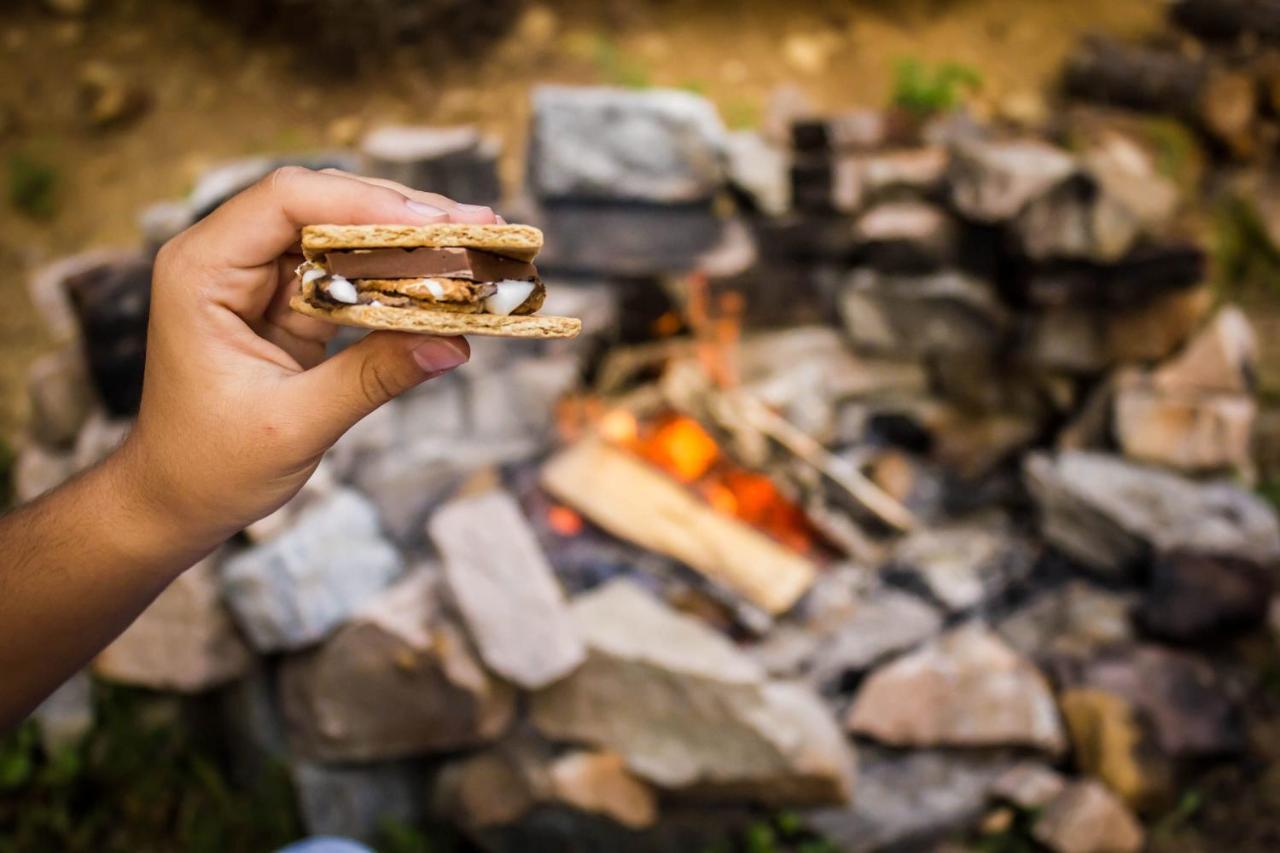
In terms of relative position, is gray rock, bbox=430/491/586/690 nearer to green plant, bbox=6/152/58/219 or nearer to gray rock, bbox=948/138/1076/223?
gray rock, bbox=948/138/1076/223

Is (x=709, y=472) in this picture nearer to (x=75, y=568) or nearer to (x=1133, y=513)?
(x=1133, y=513)

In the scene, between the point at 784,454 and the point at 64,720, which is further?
the point at 784,454

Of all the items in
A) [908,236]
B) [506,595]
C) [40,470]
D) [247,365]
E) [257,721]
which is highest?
[247,365]

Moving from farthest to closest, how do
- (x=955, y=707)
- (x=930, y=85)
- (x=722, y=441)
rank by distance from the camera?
(x=930, y=85), (x=722, y=441), (x=955, y=707)

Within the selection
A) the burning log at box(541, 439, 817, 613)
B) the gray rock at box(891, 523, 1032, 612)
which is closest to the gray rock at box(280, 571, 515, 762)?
the burning log at box(541, 439, 817, 613)

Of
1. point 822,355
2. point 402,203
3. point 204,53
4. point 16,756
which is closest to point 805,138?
point 822,355

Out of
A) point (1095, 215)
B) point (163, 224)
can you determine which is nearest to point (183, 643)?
point (163, 224)

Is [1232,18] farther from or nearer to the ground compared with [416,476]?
farther from the ground
